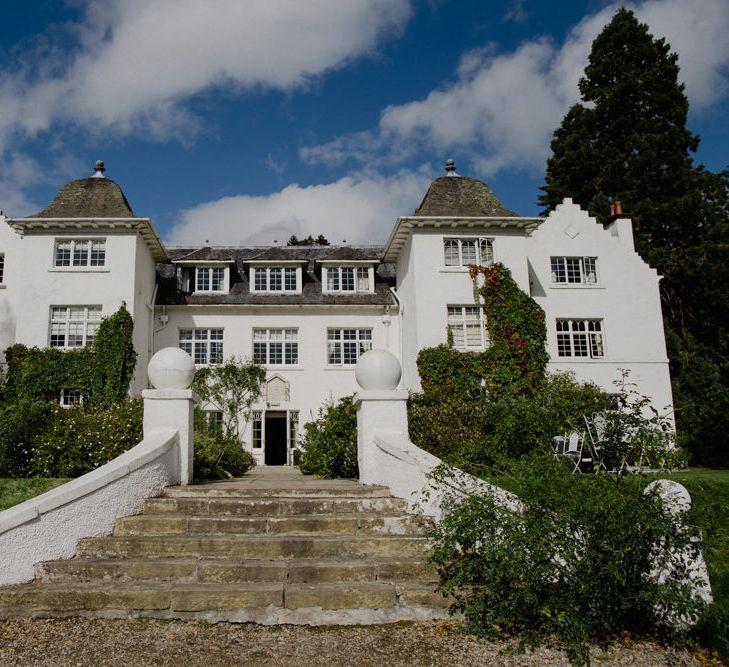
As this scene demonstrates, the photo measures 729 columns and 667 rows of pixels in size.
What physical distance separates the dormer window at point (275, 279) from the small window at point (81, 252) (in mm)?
5652

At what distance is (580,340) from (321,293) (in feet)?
33.7

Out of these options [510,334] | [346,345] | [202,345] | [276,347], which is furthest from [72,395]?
[510,334]

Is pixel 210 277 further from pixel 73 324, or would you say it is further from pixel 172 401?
pixel 172 401

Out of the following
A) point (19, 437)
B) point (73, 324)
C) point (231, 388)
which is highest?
point (73, 324)

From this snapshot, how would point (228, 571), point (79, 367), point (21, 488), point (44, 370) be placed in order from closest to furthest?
1. point (228, 571)
2. point (21, 488)
3. point (44, 370)
4. point (79, 367)

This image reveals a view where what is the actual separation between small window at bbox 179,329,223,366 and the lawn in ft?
41.8

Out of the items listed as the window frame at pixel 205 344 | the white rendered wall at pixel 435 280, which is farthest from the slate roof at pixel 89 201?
the white rendered wall at pixel 435 280

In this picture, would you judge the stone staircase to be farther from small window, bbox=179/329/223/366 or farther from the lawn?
small window, bbox=179/329/223/366

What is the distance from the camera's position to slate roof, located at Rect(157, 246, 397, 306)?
920 inches

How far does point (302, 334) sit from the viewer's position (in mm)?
23156

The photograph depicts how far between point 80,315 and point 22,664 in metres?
18.6

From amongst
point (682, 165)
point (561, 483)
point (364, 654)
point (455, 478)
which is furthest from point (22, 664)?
point (682, 165)

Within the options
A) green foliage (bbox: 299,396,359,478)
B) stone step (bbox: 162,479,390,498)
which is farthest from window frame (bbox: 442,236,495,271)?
stone step (bbox: 162,479,390,498)

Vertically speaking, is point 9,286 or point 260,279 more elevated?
point 260,279
